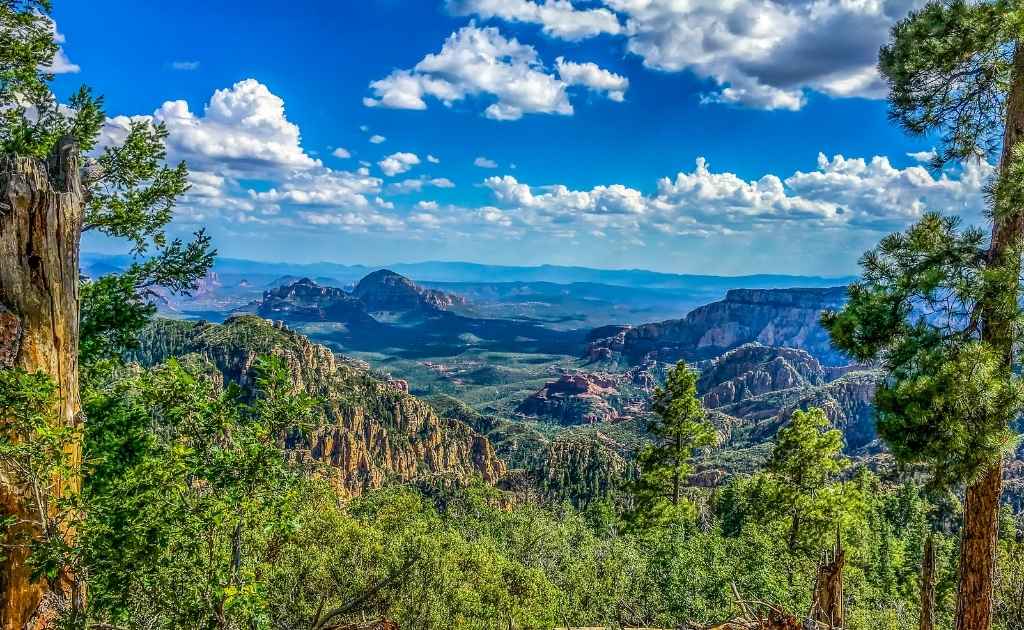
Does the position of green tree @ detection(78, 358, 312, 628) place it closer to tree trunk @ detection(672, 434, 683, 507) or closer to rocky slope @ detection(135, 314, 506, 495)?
tree trunk @ detection(672, 434, 683, 507)

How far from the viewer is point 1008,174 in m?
8.41

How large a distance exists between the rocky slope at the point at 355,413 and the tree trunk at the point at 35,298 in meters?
124

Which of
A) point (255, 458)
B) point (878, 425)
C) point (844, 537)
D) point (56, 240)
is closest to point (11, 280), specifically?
point (56, 240)

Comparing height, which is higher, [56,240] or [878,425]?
[56,240]

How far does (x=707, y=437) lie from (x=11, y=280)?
29402mm

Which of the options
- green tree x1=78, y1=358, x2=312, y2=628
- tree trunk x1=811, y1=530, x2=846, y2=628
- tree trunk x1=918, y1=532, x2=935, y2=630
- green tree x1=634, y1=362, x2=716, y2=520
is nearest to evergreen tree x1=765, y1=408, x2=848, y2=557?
green tree x1=634, y1=362, x2=716, y2=520

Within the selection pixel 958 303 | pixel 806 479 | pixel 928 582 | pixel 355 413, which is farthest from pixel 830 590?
pixel 355 413

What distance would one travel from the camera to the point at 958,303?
336 inches

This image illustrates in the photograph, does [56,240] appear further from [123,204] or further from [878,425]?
[878,425]

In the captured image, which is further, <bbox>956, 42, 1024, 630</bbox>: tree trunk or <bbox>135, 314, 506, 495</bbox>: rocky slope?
<bbox>135, 314, 506, 495</bbox>: rocky slope

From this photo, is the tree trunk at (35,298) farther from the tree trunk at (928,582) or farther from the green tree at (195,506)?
the tree trunk at (928,582)

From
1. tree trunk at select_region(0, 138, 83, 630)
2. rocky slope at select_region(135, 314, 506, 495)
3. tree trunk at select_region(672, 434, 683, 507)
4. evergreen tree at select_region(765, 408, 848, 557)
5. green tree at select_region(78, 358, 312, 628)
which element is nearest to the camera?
green tree at select_region(78, 358, 312, 628)

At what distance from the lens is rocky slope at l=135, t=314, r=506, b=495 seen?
13519 cm

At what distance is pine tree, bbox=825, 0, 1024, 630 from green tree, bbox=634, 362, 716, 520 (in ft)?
72.7
